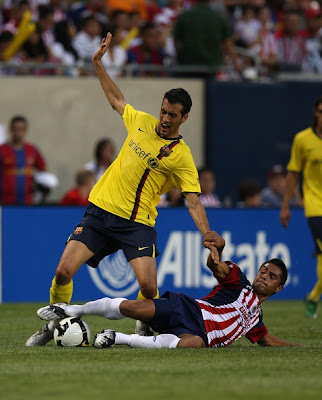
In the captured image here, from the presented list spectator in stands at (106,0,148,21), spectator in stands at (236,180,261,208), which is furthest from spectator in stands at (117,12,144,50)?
spectator in stands at (236,180,261,208)

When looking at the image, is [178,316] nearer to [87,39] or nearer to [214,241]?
[214,241]

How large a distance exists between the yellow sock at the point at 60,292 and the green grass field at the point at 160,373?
0.44m

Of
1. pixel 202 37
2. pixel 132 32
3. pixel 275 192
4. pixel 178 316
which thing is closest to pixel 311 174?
pixel 178 316

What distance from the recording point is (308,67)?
17.4m

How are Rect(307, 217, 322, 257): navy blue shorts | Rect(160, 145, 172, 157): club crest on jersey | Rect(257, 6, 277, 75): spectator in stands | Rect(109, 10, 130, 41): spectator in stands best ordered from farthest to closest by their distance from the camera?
Rect(257, 6, 277, 75): spectator in stands < Rect(109, 10, 130, 41): spectator in stands < Rect(307, 217, 322, 257): navy blue shorts < Rect(160, 145, 172, 157): club crest on jersey

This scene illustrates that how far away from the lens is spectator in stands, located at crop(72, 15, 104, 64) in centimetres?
1548

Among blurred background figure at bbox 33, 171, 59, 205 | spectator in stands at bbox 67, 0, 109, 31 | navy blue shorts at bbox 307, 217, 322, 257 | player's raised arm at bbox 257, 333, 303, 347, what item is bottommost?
player's raised arm at bbox 257, 333, 303, 347

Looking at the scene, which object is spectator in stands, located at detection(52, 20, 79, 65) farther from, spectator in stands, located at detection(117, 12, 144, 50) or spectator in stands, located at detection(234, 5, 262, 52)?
spectator in stands, located at detection(234, 5, 262, 52)

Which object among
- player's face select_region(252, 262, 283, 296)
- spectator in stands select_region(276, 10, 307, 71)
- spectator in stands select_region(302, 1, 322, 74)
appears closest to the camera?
player's face select_region(252, 262, 283, 296)

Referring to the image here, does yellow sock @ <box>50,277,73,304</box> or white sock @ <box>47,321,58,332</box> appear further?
yellow sock @ <box>50,277,73,304</box>

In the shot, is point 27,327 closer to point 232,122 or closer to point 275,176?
point 275,176

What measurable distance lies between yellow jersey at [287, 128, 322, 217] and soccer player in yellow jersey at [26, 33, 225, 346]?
119 inches

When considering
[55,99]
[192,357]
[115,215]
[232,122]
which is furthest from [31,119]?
[192,357]

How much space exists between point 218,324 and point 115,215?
53.3 inches
